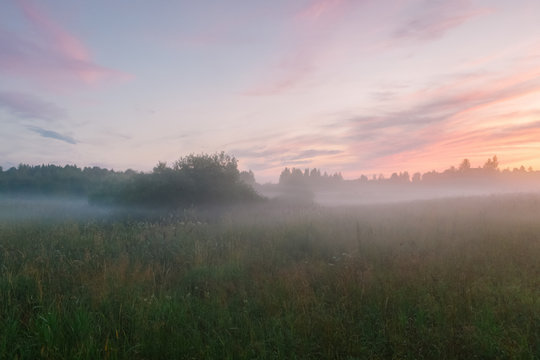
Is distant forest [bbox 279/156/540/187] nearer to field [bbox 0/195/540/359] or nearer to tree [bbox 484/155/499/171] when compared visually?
tree [bbox 484/155/499/171]

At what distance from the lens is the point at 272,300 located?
4520 mm

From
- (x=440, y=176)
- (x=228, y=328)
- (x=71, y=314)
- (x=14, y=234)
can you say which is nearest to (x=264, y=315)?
(x=228, y=328)

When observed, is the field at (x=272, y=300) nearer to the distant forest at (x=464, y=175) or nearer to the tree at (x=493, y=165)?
the distant forest at (x=464, y=175)

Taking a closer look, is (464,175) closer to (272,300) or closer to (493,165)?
(493,165)

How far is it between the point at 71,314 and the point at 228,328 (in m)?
2.34

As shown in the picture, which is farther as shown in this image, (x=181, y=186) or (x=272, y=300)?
(x=181, y=186)

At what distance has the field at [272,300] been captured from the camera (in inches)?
132

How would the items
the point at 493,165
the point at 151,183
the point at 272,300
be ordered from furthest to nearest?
the point at 493,165 → the point at 151,183 → the point at 272,300

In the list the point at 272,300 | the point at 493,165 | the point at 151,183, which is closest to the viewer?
the point at 272,300

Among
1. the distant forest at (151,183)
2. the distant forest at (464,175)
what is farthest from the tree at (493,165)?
the distant forest at (151,183)

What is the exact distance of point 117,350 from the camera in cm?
316

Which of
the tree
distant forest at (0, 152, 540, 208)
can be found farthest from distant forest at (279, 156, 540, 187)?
distant forest at (0, 152, 540, 208)

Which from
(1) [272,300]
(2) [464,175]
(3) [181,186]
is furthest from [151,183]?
(2) [464,175]

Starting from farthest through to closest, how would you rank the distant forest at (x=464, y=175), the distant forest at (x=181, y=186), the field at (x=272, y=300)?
the distant forest at (x=464, y=175), the distant forest at (x=181, y=186), the field at (x=272, y=300)
